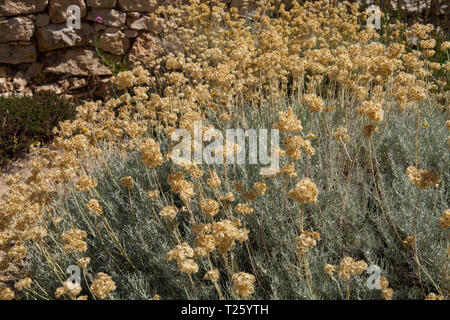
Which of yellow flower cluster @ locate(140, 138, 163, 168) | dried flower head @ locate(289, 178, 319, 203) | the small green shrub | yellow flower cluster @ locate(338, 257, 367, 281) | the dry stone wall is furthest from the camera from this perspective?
the dry stone wall

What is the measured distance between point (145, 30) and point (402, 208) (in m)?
5.92

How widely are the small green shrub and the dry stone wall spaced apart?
63 cm

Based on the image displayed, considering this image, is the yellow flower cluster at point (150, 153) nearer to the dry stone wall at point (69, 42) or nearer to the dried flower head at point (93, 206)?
the dried flower head at point (93, 206)

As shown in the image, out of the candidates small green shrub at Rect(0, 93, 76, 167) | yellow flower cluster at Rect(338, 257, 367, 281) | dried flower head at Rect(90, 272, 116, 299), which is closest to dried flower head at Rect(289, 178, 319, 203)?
yellow flower cluster at Rect(338, 257, 367, 281)

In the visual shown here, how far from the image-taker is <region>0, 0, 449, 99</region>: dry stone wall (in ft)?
22.3

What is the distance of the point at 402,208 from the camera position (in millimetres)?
2885

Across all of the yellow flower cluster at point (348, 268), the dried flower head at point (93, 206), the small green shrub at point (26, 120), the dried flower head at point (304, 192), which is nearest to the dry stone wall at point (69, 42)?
the small green shrub at point (26, 120)

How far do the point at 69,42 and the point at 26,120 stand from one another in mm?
1641

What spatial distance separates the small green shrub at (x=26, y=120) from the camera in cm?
609

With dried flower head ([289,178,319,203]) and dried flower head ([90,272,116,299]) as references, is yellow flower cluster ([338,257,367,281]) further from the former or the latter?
dried flower head ([90,272,116,299])

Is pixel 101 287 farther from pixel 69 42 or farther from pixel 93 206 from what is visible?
pixel 69 42

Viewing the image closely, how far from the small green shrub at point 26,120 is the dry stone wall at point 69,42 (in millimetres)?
626
